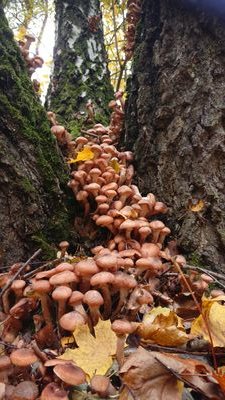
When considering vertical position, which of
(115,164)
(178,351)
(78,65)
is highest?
(78,65)

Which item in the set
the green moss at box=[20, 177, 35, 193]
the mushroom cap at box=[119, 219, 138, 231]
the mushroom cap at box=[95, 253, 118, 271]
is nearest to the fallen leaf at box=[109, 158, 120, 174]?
the mushroom cap at box=[119, 219, 138, 231]

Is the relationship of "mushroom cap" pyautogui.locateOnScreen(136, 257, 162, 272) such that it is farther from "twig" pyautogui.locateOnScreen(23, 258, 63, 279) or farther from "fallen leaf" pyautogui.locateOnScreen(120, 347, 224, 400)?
"fallen leaf" pyautogui.locateOnScreen(120, 347, 224, 400)

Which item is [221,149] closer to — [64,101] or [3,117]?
[3,117]

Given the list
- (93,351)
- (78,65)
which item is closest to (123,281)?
(93,351)

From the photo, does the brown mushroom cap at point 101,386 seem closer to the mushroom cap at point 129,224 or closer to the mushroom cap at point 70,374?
the mushroom cap at point 70,374

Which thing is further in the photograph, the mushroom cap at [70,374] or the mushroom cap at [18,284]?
the mushroom cap at [18,284]

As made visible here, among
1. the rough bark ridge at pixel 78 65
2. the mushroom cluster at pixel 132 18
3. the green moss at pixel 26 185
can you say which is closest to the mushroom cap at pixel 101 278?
the green moss at pixel 26 185

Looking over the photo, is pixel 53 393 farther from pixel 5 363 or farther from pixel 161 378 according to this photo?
pixel 161 378
